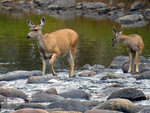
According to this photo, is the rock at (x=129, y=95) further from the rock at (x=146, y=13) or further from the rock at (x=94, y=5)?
the rock at (x=94, y=5)

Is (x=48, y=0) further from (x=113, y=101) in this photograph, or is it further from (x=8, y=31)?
(x=113, y=101)

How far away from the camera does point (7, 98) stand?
1255cm

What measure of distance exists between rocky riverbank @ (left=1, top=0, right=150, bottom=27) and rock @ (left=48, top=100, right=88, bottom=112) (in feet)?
108

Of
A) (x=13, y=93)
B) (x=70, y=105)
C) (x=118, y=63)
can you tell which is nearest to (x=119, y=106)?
(x=70, y=105)

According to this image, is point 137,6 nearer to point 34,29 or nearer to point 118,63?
point 118,63

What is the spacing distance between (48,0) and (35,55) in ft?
154

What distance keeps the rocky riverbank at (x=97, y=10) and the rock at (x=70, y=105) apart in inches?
1299

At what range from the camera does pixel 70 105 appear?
11188 millimetres

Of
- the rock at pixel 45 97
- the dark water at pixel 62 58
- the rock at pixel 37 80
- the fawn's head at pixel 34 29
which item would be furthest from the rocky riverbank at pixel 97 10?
the rock at pixel 45 97

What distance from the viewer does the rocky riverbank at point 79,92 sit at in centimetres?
1093

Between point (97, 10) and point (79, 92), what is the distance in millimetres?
46665

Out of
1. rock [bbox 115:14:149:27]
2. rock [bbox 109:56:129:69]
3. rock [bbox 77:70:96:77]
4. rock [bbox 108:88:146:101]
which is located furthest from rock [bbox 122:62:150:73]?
rock [bbox 115:14:149:27]

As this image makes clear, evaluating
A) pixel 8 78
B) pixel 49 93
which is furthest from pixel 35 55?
pixel 49 93

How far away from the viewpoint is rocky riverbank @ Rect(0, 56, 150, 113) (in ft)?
35.9
